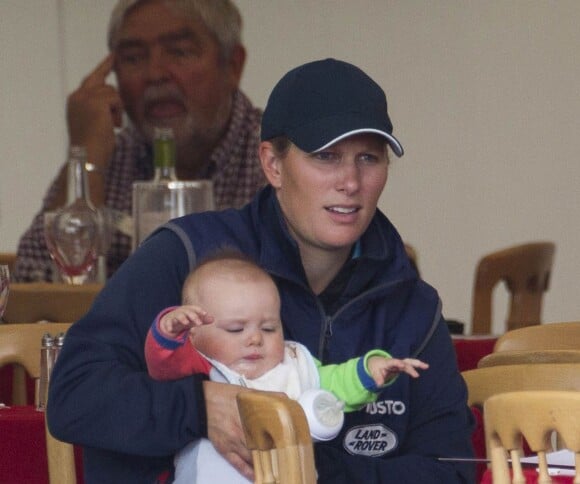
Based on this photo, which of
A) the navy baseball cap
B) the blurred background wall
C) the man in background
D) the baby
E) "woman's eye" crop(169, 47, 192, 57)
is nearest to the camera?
the baby

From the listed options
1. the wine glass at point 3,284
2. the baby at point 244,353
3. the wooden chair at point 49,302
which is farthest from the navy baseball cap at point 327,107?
the wooden chair at point 49,302

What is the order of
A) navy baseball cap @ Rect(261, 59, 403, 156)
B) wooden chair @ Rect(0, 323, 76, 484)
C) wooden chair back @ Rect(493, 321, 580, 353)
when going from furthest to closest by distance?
wooden chair back @ Rect(493, 321, 580, 353) < wooden chair @ Rect(0, 323, 76, 484) < navy baseball cap @ Rect(261, 59, 403, 156)

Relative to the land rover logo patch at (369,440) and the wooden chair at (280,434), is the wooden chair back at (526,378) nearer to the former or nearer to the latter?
the land rover logo patch at (369,440)

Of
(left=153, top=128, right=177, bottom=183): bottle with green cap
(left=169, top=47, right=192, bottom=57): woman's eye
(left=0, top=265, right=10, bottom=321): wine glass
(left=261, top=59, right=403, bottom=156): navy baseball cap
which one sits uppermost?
(left=169, top=47, right=192, bottom=57): woman's eye

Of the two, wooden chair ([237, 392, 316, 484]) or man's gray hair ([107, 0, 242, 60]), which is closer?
wooden chair ([237, 392, 316, 484])

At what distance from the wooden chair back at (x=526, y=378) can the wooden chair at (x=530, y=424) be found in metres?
0.79

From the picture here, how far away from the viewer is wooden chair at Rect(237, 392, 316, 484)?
156cm

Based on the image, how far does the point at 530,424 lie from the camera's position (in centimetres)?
151

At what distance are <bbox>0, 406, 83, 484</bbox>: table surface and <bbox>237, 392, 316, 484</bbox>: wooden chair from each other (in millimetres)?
920

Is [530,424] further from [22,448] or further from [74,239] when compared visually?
[74,239]

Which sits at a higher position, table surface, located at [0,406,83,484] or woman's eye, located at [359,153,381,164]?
woman's eye, located at [359,153,381,164]

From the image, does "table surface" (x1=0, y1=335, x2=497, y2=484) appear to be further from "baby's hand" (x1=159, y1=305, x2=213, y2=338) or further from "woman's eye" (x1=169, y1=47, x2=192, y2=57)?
"woman's eye" (x1=169, y1=47, x2=192, y2=57)

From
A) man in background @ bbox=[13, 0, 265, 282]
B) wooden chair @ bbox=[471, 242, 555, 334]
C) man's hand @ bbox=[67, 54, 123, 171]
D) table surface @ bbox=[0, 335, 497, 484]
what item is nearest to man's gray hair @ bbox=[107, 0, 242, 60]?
man in background @ bbox=[13, 0, 265, 282]

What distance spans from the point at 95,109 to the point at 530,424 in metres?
4.29
